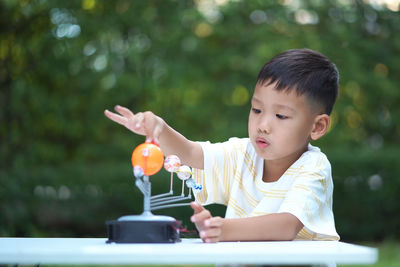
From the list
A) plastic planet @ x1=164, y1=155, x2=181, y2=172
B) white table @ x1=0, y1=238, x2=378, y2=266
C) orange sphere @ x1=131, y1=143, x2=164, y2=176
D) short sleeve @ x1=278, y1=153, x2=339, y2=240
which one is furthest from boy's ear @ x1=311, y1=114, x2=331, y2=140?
white table @ x1=0, y1=238, x2=378, y2=266

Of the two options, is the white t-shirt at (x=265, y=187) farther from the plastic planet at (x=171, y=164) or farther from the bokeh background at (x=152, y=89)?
the bokeh background at (x=152, y=89)

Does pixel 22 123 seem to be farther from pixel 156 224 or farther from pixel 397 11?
pixel 156 224

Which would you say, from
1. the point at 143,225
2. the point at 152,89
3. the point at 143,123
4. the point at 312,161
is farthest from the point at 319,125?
the point at 152,89

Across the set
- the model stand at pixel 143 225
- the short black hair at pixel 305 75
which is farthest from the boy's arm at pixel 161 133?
the short black hair at pixel 305 75

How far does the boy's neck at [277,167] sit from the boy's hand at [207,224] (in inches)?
23.0

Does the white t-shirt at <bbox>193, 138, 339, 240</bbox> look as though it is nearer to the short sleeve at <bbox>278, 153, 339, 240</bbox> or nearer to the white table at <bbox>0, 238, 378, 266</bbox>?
the short sleeve at <bbox>278, 153, 339, 240</bbox>

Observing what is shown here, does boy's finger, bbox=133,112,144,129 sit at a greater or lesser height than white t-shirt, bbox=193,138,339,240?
greater

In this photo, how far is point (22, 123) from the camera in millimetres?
8469

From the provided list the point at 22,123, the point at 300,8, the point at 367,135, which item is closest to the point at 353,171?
the point at 367,135

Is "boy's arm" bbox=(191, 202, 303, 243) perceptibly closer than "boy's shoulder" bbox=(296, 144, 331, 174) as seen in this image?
Yes

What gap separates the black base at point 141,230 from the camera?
60.8 inches

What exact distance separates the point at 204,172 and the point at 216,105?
6.89m

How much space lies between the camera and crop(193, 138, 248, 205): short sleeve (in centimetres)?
230

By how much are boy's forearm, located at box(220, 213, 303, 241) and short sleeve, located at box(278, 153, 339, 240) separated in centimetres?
4
